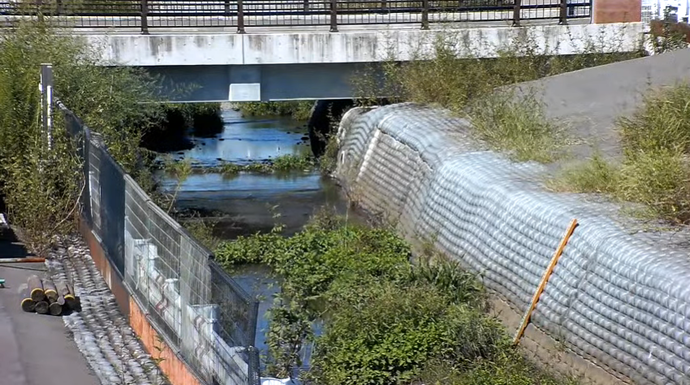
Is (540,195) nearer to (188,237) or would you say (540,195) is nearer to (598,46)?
(188,237)

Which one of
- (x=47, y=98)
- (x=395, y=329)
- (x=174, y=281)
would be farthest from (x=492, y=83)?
(x=174, y=281)

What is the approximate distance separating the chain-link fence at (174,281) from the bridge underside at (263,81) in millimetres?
7592

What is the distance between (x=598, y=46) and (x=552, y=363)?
38.7 feet

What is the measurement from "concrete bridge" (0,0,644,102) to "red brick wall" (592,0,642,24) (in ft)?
0.06

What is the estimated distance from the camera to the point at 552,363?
10.1m

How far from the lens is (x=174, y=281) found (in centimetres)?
824

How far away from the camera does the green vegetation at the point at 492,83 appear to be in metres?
14.5

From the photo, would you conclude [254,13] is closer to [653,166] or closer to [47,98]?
[47,98]

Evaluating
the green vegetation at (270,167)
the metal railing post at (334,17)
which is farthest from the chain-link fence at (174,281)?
the green vegetation at (270,167)

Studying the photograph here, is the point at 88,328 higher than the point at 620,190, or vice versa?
the point at 620,190

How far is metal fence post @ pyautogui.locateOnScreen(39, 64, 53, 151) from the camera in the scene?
13164 millimetres

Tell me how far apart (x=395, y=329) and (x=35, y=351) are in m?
3.23

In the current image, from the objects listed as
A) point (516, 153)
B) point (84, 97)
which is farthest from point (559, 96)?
point (84, 97)

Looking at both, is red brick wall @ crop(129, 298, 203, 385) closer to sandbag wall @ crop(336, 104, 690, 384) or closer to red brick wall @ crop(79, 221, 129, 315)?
red brick wall @ crop(79, 221, 129, 315)
